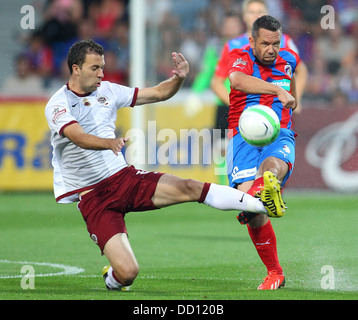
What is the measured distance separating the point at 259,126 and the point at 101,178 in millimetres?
1339

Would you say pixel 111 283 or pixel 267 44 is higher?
pixel 267 44

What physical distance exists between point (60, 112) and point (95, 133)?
383mm

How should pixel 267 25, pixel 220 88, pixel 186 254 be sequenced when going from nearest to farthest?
pixel 267 25 < pixel 186 254 < pixel 220 88

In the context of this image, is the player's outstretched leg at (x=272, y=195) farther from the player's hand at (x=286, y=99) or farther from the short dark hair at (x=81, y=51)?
the short dark hair at (x=81, y=51)

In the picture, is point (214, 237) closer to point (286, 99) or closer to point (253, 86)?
point (253, 86)

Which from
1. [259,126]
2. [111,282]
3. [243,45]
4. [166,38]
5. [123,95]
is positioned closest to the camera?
[259,126]

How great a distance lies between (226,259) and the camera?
855 cm

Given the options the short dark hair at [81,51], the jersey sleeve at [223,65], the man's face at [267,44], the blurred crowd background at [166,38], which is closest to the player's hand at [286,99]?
the man's face at [267,44]

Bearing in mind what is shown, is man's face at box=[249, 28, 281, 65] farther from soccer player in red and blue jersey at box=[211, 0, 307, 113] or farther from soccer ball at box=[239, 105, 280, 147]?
soccer player in red and blue jersey at box=[211, 0, 307, 113]

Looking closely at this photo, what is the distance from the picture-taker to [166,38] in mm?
15945

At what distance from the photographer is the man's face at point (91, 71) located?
22.0 ft

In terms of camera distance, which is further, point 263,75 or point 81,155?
point 263,75

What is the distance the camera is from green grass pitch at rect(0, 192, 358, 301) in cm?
643

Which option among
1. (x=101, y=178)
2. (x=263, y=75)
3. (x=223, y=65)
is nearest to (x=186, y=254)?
(x=223, y=65)
